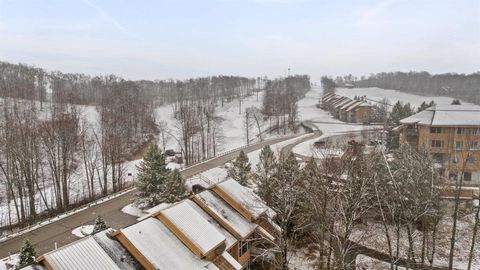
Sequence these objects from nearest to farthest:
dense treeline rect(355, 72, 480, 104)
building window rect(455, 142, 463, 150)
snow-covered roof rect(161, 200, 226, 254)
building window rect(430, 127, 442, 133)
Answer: snow-covered roof rect(161, 200, 226, 254)
building window rect(455, 142, 463, 150)
building window rect(430, 127, 442, 133)
dense treeline rect(355, 72, 480, 104)

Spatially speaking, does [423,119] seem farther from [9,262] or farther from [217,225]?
[9,262]

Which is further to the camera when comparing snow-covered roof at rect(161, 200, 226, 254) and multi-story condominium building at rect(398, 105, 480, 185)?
multi-story condominium building at rect(398, 105, 480, 185)

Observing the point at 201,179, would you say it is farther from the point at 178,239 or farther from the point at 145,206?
the point at 178,239

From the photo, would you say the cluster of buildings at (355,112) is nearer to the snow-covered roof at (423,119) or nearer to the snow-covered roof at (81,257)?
the snow-covered roof at (423,119)

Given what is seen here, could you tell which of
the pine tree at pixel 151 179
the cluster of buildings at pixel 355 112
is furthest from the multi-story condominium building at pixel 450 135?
the cluster of buildings at pixel 355 112

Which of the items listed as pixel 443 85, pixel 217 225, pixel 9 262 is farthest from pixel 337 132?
pixel 443 85

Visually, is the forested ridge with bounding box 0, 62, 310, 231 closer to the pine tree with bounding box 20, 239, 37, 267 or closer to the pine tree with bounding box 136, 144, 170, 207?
the pine tree with bounding box 136, 144, 170, 207

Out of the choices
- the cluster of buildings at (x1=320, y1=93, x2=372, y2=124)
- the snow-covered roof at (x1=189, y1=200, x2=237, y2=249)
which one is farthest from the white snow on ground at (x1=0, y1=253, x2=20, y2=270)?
the cluster of buildings at (x1=320, y1=93, x2=372, y2=124)
